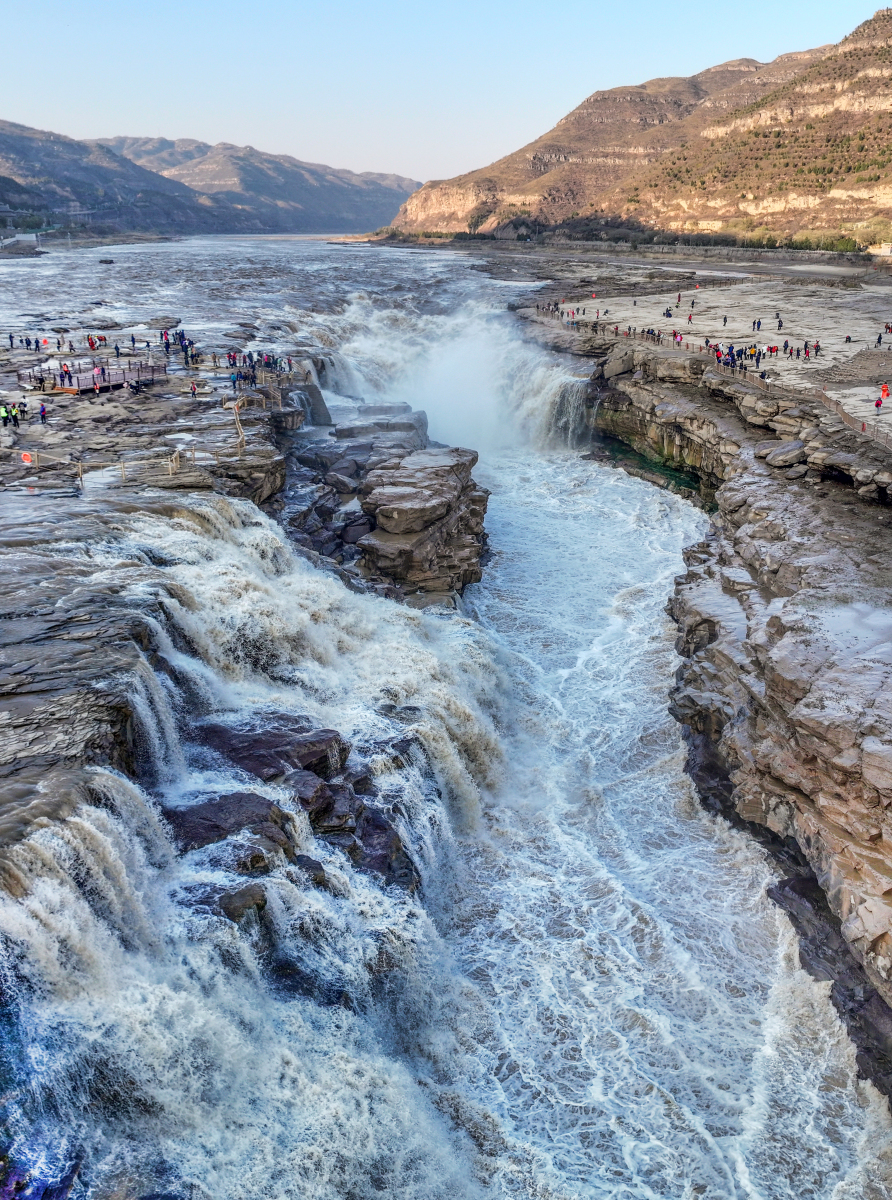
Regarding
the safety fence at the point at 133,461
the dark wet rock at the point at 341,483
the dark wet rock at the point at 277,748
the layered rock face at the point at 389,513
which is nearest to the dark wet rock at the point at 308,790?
the dark wet rock at the point at 277,748


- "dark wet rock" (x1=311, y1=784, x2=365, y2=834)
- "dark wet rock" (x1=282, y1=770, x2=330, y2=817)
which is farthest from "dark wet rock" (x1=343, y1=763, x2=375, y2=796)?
"dark wet rock" (x1=282, y1=770, x2=330, y2=817)

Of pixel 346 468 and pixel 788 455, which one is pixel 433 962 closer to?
pixel 346 468

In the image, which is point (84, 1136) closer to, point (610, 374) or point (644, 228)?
point (610, 374)

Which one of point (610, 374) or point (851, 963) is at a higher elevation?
point (610, 374)

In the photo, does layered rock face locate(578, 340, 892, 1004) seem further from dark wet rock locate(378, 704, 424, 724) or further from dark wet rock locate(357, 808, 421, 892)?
dark wet rock locate(357, 808, 421, 892)

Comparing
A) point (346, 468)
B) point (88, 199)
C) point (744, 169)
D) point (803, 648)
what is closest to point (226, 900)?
point (803, 648)

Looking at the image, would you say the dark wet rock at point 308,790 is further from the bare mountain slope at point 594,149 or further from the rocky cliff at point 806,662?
the bare mountain slope at point 594,149

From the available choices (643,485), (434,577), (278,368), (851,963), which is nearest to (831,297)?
(643,485)

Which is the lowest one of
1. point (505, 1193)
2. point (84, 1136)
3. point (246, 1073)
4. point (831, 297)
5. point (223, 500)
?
point (505, 1193)
